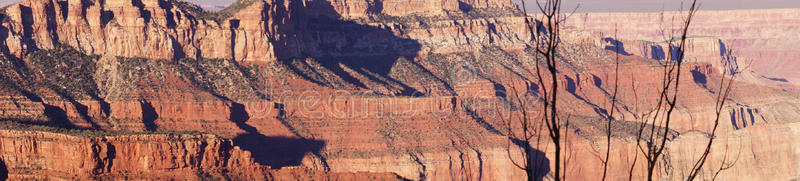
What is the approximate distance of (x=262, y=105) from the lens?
11269 cm

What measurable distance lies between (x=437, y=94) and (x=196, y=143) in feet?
207

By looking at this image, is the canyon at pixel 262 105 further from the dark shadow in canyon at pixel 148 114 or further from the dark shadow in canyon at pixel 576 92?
the dark shadow in canyon at pixel 576 92

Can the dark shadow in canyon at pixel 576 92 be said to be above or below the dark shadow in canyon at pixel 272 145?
below

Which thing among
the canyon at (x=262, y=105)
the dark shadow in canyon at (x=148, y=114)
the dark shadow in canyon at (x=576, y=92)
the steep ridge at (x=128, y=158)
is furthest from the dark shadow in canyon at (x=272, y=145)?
the dark shadow in canyon at (x=576, y=92)

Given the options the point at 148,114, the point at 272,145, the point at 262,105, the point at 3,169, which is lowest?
the point at 272,145

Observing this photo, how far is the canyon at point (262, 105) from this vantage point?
246ft

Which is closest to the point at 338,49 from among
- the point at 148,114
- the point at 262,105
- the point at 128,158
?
the point at 262,105

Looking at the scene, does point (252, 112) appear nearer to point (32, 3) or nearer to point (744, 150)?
point (32, 3)

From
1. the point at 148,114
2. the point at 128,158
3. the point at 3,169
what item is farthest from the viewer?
the point at 148,114

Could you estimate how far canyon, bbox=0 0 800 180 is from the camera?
74.9m

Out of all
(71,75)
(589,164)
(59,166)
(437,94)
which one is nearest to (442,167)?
(589,164)

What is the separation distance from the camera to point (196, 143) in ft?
244

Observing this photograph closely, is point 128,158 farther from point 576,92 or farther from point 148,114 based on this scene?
point 576,92

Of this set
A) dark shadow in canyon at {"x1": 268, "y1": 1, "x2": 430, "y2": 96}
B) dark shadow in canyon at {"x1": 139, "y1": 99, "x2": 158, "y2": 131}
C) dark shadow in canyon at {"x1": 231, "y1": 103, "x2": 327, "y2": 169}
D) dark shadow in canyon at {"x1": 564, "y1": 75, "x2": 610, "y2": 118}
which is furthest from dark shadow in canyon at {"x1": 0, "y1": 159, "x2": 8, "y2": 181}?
dark shadow in canyon at {"x1": 564, "y1": 75, "x2": 610, "y2": 118}
